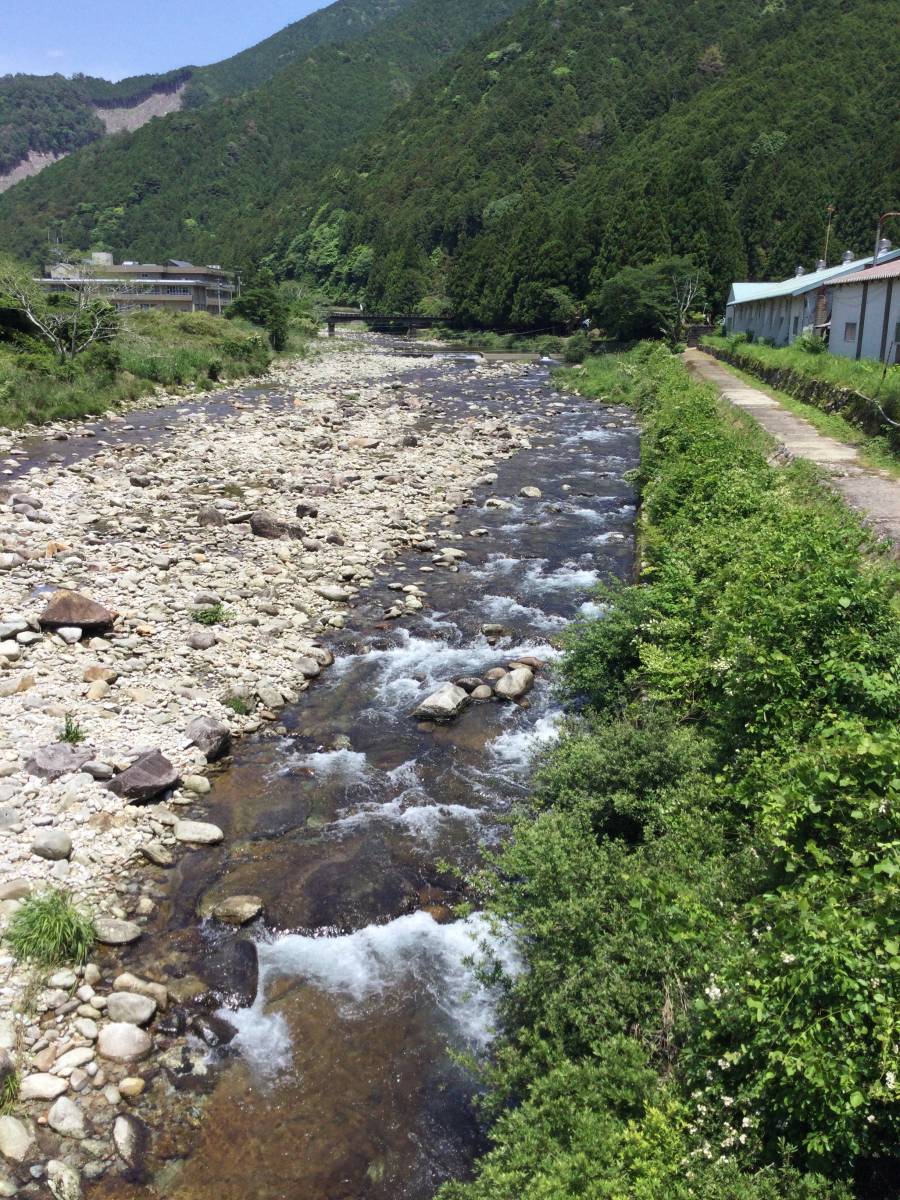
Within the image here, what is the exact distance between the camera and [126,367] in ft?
104

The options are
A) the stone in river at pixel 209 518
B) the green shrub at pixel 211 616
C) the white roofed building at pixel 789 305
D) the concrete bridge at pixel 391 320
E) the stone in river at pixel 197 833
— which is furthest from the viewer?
the concrete bridge at pixel 391 320

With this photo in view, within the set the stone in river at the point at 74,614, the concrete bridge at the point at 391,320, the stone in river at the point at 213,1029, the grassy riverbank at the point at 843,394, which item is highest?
the concrete bridge at the point at 391,320

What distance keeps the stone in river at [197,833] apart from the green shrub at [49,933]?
134cm

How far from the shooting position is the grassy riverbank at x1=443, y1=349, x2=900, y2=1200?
329 centimetres

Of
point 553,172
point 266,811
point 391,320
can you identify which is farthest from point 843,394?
point 553,172

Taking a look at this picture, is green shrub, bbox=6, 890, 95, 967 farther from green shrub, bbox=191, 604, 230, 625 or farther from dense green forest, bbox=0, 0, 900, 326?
dense green forest, bbox=0, 0, 900, 326

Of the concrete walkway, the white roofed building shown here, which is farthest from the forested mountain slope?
the concrete walkway

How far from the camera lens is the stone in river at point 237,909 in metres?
Answer: 6.57

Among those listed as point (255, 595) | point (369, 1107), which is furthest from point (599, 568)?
point (369, 1107)

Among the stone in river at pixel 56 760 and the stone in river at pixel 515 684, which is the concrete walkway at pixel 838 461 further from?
the stone in river at pixel 56 760

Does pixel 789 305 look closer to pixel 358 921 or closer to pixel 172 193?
pixel 358 921

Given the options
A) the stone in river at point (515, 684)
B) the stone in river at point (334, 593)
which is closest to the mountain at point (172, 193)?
the stone in river at point (334, 593)

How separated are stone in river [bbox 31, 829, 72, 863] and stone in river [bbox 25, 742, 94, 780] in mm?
977

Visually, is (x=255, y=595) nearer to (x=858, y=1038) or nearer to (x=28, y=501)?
(x=28, y=501)
